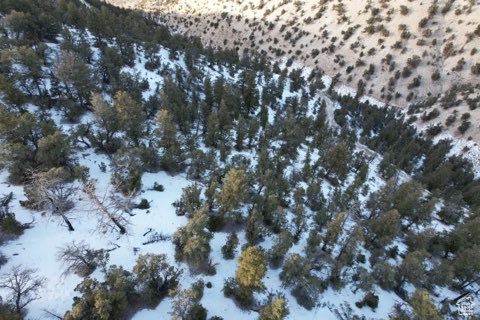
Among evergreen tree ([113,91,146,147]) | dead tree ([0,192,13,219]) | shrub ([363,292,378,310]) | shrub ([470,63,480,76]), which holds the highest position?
shrub ([470,63,480,76])

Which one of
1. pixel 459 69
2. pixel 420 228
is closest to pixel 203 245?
pixel 420 228

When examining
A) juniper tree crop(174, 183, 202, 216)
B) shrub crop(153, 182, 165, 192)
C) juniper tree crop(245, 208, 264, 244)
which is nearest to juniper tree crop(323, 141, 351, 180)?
juniper tree crop(245, 208, 264, 244)

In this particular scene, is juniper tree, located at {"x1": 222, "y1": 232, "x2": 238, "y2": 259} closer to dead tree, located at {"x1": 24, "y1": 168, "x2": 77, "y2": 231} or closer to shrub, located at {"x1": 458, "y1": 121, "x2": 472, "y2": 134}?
dead tree, located at {"x1": 24, "y1": 168, "x2": 77, "y2": 231}

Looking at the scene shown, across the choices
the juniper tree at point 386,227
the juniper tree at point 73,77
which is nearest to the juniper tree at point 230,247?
the juniper tree at point 386,227

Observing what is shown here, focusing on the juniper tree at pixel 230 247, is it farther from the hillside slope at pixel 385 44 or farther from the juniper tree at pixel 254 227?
the hillside slope at pixel 385 44

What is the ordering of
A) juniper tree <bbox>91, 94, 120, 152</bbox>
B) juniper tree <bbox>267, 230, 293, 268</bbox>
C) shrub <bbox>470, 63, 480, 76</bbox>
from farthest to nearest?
shrub <bbox>470, 63, 480, 76</bbox> → juniper tree <bbox>91, 94, 120, 152</bbox> → juniper tree <bbox>267, 230, 293, 268</bbox>
